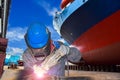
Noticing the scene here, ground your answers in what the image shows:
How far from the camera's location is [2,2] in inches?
602

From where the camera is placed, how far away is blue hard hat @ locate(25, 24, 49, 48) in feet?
8.53

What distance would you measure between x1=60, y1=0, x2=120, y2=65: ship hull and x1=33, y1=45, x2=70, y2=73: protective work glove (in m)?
8.92

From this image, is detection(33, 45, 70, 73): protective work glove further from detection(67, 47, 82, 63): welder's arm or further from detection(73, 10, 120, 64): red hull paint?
detection(73, 10, 120, 64): red hull paint

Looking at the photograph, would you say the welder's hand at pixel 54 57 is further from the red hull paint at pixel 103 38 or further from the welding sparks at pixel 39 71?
the red hull paint at pixel 103 38

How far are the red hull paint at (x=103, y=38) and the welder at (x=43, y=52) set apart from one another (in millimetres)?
8838

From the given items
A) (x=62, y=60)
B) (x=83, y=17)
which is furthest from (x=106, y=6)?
(x=62, y=60)

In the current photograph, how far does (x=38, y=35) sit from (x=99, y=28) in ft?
33.9

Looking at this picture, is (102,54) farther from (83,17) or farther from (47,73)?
(47,73)

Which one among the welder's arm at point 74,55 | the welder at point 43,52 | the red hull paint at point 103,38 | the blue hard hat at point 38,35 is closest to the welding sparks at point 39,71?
the welder at point 43,52

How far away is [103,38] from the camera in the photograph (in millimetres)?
12172

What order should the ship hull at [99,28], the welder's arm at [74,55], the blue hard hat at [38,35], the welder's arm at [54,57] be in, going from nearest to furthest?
the blue hard hat at [38,35]
the welder's arm at [54,57]
the welder's arm at [74,55]
the ship hull at [99,28]

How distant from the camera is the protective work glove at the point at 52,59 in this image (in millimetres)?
2703

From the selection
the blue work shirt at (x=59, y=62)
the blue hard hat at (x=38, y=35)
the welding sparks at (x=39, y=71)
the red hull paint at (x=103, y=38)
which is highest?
the red hull paint at (x=103, y=38)

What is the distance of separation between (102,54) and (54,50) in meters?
10.5
